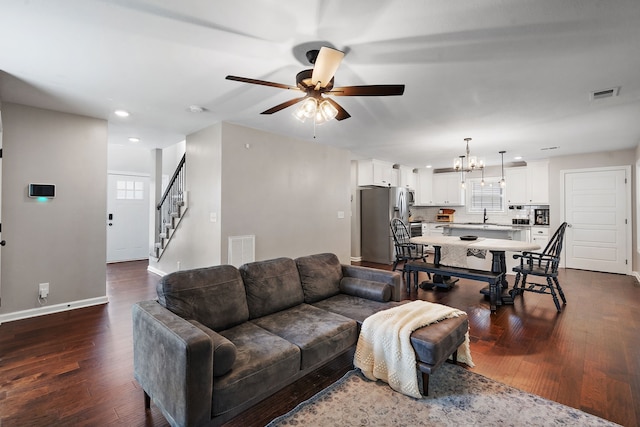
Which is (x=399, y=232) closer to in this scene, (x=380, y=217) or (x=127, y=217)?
(x=380, y=217)

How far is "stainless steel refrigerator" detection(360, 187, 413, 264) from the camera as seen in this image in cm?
707

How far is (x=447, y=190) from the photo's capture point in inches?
335

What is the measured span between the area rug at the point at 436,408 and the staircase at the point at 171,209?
157 inches

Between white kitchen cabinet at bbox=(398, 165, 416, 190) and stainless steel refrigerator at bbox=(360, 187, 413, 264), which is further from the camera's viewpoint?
white kitchen cabinet at bbox=(398, 165, 416, 190)

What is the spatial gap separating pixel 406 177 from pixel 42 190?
743cm

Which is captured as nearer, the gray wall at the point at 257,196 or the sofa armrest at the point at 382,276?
the sofa armrest at the point at 382,276

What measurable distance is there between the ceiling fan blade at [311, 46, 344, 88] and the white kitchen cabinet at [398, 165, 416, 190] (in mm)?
6211

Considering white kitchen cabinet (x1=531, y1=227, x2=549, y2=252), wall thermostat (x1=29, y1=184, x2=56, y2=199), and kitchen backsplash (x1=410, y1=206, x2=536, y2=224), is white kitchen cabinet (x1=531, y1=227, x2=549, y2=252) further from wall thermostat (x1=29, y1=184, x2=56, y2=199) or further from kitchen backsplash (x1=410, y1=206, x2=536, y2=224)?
wall thermostat (x1=29, y1=184, x2=56, y2=199)

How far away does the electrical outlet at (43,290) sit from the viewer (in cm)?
367

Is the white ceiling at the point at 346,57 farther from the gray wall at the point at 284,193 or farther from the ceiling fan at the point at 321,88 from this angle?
the gray wall at the point at 284,193

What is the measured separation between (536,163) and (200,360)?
26.6 feet

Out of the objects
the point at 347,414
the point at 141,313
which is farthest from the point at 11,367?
the point at 347,414

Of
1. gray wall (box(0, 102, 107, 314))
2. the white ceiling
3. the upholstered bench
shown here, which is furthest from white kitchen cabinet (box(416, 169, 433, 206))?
gray wall (box(0, 102, 107, 314))

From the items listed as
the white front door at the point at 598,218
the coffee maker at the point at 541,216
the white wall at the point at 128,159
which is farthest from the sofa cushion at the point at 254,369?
the coffee maker at the point at 541,216
